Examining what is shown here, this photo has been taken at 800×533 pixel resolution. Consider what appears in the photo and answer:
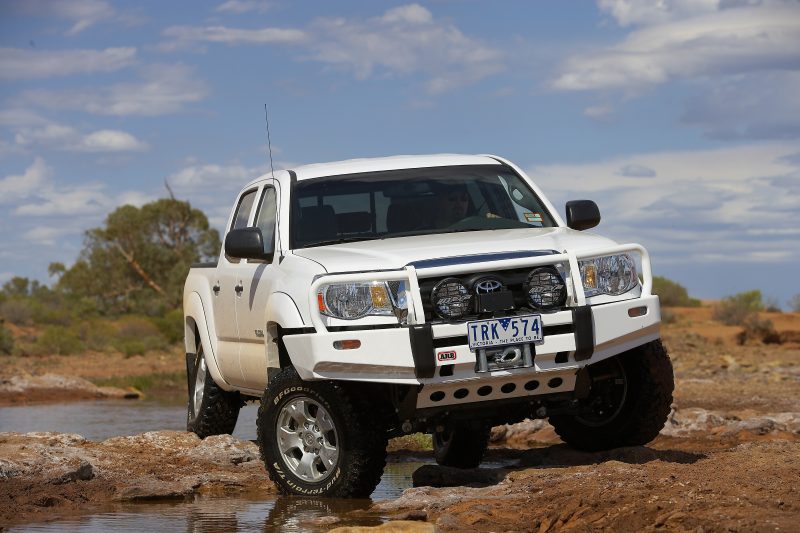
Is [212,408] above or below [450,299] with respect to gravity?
below

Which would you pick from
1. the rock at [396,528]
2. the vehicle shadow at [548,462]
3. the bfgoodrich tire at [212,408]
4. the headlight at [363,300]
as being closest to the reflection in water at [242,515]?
the vehicle shadow at [548,462]

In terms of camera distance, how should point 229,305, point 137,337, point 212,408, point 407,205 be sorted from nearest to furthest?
point 407,205 → point 229,305 → point 212,408 → point 137,337

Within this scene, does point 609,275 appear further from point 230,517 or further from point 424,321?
point 230,517

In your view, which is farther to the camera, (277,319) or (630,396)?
(630,396)

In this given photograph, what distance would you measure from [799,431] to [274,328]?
543 centimetres

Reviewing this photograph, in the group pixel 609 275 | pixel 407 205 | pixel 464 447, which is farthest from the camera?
pixel 464 447

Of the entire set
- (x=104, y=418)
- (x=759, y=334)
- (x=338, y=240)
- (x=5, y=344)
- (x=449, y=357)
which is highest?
(x=338, y=240)

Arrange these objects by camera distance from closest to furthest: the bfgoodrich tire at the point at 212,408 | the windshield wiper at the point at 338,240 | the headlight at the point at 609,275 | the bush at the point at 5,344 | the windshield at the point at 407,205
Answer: the headlight at the point at 609,275 < the windshield wiper at the point at 338,240 < the windshield at the point at 407,205 < the bfgoodrich tire at the point at 212,408 < the bush at the point at 5,344

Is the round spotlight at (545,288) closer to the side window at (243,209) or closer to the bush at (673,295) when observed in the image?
the side window at (243,209)

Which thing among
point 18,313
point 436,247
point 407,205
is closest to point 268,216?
point 407,205

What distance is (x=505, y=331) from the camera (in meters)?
7.85

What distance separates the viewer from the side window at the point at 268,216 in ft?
31.0

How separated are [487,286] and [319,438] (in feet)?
4.41

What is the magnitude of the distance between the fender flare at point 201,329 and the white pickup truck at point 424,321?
862 millimetres
